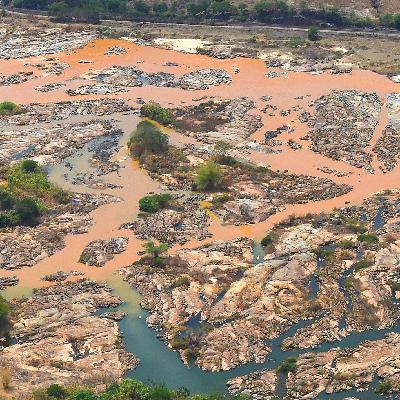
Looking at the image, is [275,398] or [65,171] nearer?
[275,398]

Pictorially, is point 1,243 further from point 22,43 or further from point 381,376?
point 22,43

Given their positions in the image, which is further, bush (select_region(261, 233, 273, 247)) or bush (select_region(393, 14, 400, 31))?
bush (select_region(393, 14, 400, 31))

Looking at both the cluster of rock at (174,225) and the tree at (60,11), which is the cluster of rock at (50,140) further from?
the tree at (60,11)

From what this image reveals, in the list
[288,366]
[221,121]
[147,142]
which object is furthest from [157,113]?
[288,366]

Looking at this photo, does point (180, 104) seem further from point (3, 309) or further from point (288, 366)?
point (288, 366)

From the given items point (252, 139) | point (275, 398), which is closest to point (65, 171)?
point (252, 139)

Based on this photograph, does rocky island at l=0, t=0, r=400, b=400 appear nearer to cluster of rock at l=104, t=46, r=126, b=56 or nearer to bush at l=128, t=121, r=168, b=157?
bush at l=128, t=121, r=168, b=157

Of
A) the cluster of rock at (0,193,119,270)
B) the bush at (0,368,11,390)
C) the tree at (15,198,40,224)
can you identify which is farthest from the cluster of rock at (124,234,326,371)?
the tree at (15,198,40,224)
